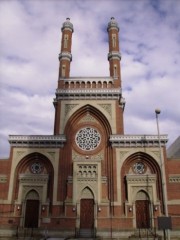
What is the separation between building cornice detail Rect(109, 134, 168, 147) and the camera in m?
30.8

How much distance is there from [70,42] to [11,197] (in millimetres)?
22682

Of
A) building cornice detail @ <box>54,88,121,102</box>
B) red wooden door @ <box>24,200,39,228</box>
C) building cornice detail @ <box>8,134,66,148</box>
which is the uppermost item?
building cornice detail @ <box>54,88,121,102</box>

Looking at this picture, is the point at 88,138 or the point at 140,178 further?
the point at 88,138

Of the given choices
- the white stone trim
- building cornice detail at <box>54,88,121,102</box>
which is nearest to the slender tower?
building cornice detail at <box>54,88,121,102</box>

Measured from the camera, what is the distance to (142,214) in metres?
29.0

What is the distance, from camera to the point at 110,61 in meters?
37.6

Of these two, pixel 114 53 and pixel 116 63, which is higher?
pixel 114 53

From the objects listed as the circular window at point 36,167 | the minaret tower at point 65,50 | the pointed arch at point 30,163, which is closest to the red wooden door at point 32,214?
the pointed arch at point 30,163

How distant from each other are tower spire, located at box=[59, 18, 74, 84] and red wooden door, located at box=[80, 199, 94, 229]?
16616 millimetres

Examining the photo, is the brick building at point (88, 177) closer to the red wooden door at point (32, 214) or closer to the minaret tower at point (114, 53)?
the red wooden door at point (32, 214)

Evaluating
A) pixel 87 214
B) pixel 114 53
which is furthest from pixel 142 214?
pixel 114 53

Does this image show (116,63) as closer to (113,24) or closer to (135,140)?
(113,24)

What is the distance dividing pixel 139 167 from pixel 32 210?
12937 millimetres

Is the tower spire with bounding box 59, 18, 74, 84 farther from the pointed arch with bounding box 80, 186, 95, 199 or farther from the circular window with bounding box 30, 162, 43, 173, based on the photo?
the pointed arch with bounding box 80, 186, 95, 199
